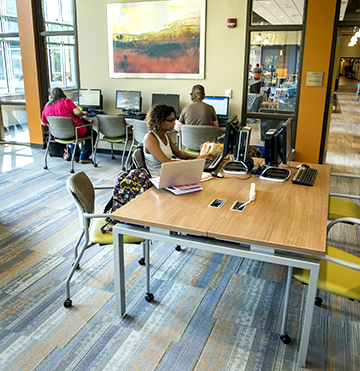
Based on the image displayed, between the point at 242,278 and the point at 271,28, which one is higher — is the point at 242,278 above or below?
below

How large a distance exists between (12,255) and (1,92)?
5.14 m

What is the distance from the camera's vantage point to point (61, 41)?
6434 mm

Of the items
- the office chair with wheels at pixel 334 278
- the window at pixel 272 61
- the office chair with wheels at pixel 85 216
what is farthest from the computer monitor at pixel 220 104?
the office chair with wheels at pixel 334 278

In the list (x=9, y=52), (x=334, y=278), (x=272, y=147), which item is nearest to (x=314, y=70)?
(x=272, y=147)

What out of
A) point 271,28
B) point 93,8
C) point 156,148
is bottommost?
point 156,148

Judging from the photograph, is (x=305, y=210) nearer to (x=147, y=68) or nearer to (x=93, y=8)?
(x=147, y=68)

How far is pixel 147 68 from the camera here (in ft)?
19.5

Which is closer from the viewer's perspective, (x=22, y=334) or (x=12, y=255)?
(x=22, y=334)

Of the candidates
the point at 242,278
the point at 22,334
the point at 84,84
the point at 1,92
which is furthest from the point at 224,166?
the point at 1,92

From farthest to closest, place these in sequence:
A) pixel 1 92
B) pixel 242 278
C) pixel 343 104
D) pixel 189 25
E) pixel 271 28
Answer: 1. pixel 343 104
2. pixel 1 92
3. pixel 189 25
4. pixel 271 28
5. pixel 242 278

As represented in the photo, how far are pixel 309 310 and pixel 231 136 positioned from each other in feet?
5.30

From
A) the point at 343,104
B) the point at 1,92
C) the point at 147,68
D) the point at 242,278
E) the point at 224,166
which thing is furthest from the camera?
the point at 343,104

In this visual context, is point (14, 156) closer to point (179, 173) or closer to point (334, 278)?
point (179, 173)

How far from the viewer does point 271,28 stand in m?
5.11
